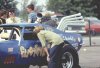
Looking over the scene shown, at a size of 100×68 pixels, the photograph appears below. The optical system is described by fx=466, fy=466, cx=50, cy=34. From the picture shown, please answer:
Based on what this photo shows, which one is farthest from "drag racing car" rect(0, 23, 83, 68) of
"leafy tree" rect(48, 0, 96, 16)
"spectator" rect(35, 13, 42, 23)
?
"leafy tree" rect(48, 0, 96, 16)

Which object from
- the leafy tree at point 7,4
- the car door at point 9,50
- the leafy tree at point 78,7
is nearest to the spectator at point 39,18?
the car door at point 9,50

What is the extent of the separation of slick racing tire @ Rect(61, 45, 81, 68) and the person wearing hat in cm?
78

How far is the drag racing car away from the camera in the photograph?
493 inches

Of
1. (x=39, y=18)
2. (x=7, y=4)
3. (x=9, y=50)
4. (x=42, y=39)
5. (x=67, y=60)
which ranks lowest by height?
(x=67, y=60)

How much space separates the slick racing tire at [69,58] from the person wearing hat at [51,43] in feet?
2.57

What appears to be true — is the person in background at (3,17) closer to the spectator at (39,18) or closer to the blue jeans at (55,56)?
the spectator at (39,18)

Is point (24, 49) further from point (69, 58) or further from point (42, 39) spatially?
point (69, 58)

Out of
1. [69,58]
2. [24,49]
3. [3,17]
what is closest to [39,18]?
[3,17]

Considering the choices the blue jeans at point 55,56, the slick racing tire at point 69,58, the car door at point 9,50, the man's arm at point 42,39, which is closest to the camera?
the blue jeans at point 55,56

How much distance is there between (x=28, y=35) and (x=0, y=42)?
95 centimetres

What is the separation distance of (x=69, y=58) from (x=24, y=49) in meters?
1.51

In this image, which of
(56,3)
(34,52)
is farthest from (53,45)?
(56,3)

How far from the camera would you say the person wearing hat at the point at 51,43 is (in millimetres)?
12169

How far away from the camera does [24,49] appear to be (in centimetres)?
1273
